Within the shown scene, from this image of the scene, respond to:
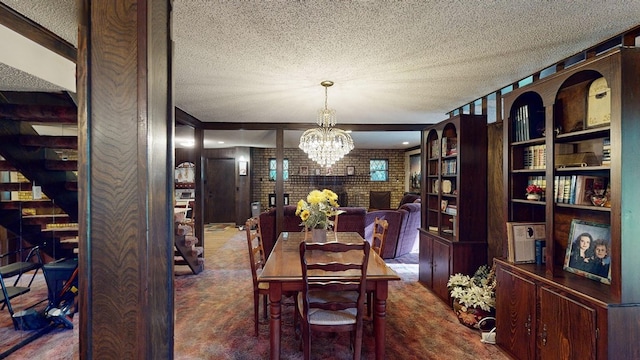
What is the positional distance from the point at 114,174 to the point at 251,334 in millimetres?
2118

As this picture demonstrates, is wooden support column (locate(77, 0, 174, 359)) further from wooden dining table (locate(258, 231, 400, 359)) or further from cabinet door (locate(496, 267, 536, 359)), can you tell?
cabinet door (locate(496, 267, 536, 359))

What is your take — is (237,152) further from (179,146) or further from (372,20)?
(372,20)

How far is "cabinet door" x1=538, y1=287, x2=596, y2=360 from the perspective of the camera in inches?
63.6

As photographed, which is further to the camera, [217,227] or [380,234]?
[217,227]

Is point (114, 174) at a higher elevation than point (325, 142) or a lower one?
lower

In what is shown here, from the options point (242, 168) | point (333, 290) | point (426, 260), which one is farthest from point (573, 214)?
point (242, 168)

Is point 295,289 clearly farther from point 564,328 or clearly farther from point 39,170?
point 39,170

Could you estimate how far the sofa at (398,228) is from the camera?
491cm

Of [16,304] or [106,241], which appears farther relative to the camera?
[16,304]

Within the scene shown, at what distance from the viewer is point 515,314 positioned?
2184mm

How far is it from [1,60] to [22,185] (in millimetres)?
1145

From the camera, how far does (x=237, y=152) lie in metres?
8.32

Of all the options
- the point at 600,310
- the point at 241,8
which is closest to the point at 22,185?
the point at 241,8

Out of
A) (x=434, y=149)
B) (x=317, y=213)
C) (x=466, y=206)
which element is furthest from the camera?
(x=434, y=149)
